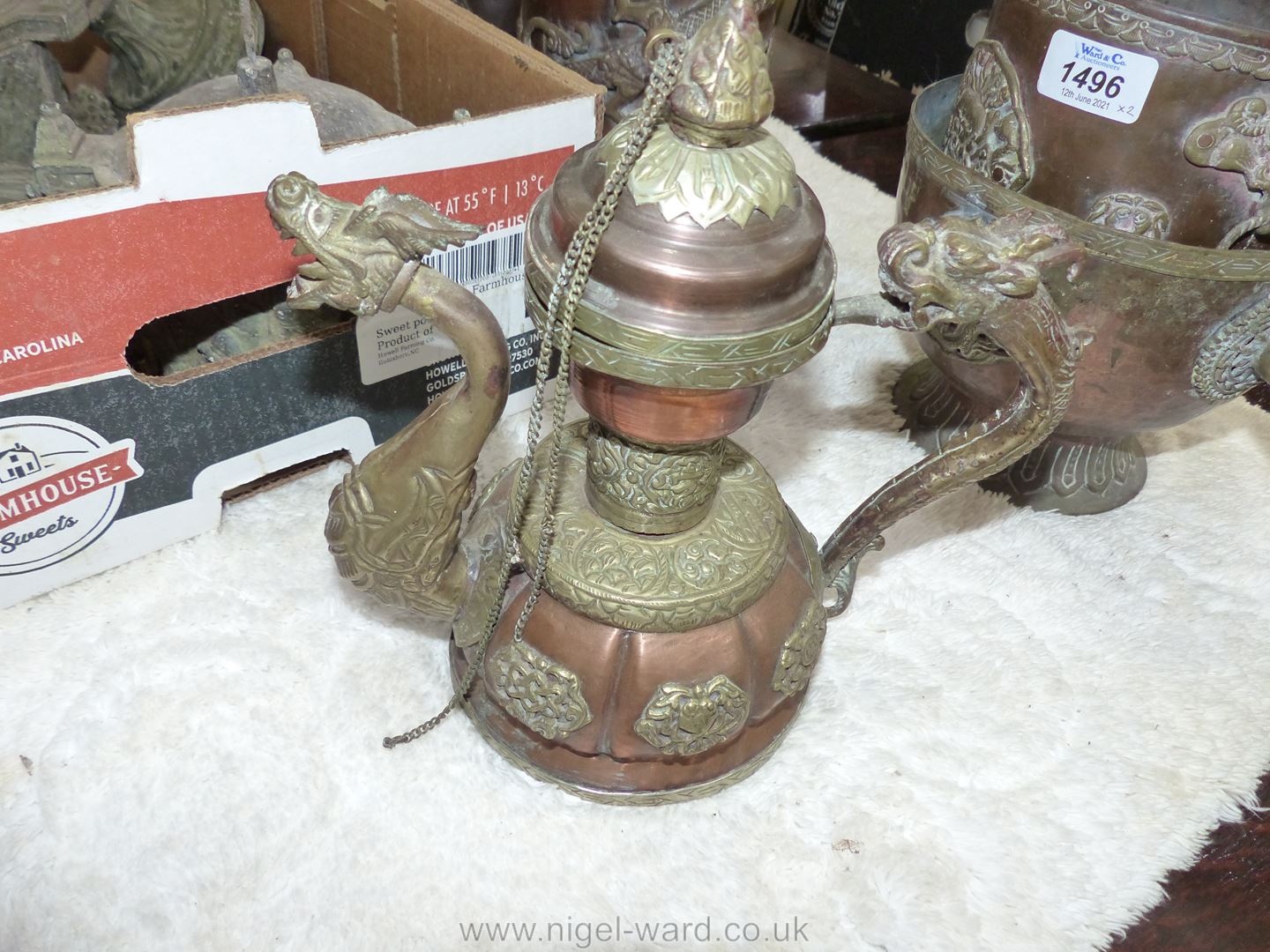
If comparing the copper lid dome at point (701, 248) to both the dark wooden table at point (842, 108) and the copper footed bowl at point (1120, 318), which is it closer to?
the copper footed bowl at point (1120, 318)

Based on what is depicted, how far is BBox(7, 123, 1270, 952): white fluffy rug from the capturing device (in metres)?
0.65

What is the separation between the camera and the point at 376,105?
35.9 inches

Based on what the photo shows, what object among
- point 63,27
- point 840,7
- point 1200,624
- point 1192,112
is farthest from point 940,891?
point 840,7

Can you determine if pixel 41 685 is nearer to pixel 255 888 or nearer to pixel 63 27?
pixel 255 888

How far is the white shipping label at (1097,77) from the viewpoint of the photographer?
0.69 meters

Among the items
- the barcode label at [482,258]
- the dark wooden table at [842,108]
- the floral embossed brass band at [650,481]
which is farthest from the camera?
the dark wooden table at [842,108]

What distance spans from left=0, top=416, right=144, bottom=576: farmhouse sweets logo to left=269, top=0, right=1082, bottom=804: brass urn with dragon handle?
0.25 meters

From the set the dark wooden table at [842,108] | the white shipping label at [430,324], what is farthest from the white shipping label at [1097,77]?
the dark wooden table at [842,108]

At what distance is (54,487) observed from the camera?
755 millimetres

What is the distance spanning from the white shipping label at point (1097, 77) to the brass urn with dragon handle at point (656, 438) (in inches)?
4.9

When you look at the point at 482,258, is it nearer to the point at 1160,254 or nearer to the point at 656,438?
the point at 656,438

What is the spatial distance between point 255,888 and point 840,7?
146 centimetres

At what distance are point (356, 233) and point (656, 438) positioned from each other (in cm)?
18

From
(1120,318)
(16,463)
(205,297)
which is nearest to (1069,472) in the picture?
(1120,318)
